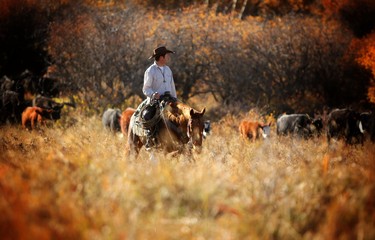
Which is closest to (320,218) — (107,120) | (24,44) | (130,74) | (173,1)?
(107,120)

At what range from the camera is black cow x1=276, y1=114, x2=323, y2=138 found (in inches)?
693

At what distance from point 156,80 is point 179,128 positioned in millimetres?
1247

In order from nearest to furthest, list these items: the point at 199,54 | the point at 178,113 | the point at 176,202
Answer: the point at 176,202 → the point at 178,113 → the point at 199,54

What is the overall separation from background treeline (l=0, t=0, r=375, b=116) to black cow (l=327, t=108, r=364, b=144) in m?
8.95

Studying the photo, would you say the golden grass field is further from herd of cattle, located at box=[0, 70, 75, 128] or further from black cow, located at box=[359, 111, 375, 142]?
herd of cattle, located at box=[0, 70, 75, 128]

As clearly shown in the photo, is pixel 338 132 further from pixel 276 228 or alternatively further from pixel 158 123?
pixel 276 228

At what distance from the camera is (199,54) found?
95.5 ft

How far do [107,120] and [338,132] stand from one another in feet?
24.3

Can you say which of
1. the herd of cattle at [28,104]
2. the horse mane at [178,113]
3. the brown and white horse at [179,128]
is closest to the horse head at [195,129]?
the brown and white horse at [179,128]

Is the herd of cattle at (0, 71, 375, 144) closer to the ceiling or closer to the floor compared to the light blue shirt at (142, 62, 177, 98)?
closer to the floor

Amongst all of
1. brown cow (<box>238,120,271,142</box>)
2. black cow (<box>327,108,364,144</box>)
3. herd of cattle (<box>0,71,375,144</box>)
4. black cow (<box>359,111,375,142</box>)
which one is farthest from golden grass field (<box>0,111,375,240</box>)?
black cow (<box>327,108,364,144</box>)

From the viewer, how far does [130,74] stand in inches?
1032

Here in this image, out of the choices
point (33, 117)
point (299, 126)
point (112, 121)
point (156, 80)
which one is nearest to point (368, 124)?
point (299, 126)

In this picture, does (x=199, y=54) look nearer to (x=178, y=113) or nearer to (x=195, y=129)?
(x=178, y=113)
